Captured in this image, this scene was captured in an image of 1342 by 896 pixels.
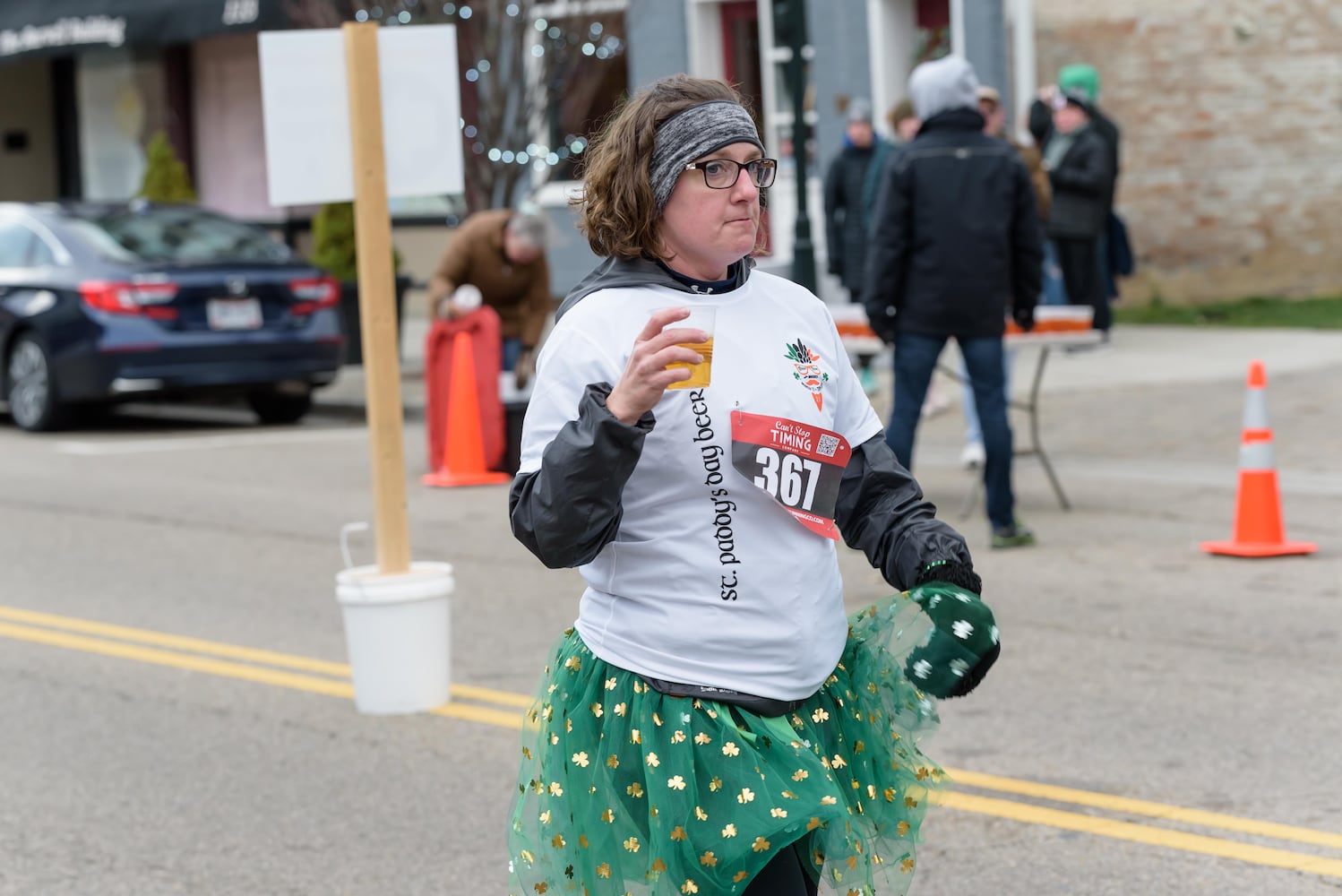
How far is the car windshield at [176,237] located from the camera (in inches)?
553

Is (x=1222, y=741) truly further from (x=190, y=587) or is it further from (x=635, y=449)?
(x=190, y=587)

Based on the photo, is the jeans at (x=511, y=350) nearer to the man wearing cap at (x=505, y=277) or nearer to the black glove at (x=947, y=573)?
the man wearing cap at (x=505, y=277)

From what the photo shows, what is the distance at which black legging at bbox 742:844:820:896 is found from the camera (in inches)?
118

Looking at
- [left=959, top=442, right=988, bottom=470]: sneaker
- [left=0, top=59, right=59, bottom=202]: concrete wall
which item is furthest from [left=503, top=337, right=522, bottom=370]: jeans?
[left=0, top=59, right=59, bottom=202]: concrete wall

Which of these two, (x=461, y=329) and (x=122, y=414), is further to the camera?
(x=122, y=414)

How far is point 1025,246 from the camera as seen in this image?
337 inches

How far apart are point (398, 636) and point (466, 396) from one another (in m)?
5.11

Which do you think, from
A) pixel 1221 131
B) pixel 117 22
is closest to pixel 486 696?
pixel 1221 131

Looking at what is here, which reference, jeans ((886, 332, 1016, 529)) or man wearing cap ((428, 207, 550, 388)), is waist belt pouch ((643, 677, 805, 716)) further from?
man wearing cap ((428, 207, 550, 388))

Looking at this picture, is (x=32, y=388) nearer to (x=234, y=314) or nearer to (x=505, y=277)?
(x=234, y=314)

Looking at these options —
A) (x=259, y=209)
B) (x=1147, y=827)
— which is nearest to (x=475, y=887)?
(x=1147, y=827)

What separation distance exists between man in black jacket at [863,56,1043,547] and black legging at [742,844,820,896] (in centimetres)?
558

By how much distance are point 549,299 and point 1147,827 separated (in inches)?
301

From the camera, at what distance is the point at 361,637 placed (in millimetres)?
6316
